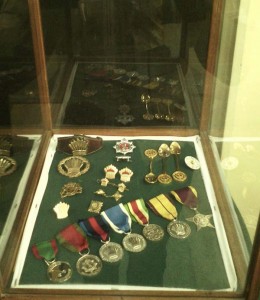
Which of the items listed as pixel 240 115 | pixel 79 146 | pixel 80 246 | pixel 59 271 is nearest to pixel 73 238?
pixel 80 246

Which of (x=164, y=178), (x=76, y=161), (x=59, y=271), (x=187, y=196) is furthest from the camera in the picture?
(x=76, y=161)

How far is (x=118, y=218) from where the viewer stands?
5.21ft

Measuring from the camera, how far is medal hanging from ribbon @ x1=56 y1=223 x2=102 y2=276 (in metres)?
1.38

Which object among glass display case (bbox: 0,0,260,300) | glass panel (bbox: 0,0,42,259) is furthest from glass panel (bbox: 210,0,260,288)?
glass panel (bbox: 0,0,42,259)

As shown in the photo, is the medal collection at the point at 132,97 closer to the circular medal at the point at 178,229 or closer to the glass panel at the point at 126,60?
the glass panel at the point at 126,60

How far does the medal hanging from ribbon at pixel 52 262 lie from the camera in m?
1.35

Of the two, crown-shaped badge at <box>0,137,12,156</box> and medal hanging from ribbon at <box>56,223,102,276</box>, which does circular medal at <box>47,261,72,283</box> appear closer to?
medal hanging from ribbon at <box>56,223,102,276</box>

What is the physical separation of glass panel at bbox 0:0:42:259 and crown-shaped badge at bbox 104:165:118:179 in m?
0.35

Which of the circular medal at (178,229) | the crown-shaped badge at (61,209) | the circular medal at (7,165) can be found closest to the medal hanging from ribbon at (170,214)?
the circular medal at (178,229)

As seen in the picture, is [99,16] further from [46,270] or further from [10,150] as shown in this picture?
[46,270]

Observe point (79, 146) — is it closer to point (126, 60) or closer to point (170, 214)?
point (126, 60)

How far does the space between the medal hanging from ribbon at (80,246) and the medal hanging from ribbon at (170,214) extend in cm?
31

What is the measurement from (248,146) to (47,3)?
3.62 feet

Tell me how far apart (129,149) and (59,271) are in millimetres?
762
